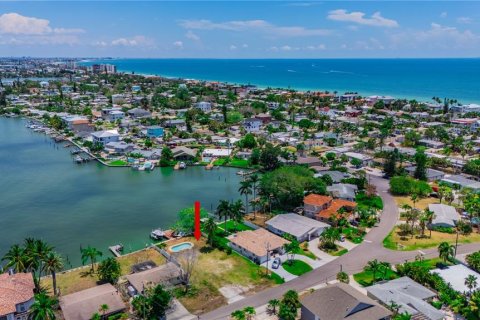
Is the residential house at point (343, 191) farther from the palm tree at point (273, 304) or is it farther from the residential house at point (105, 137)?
the residential house at point (105, 137)

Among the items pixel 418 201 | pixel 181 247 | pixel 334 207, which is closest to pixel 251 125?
pixel 418 201

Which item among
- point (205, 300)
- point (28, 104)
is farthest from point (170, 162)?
point (28, 104)

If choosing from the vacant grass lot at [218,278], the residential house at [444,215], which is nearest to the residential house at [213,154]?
the vacant grass lot at [218,278]

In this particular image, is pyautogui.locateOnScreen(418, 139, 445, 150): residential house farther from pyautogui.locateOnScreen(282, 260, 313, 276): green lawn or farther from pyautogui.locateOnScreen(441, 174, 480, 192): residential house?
pyautogui.locateOnScreen(282, 260, 313, 276): green lawn

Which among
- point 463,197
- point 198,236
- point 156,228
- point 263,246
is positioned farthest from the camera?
point 463,197

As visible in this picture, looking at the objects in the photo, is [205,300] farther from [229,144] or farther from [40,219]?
[229,144]

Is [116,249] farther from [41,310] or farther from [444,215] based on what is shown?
[444,215]
